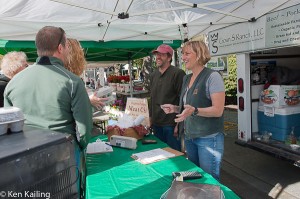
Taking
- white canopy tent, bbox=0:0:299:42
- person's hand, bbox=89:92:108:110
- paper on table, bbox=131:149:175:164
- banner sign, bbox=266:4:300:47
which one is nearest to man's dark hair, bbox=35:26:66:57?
person's hand, bbox=89:92:108:110

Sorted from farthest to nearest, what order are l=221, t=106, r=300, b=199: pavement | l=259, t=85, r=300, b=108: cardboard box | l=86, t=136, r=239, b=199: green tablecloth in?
l=259, t=85, r=300, b=108: cardboard box, l=221, t=106, r=300, b=199: pavement, l=86, t=136, r=239, b=199: green tablecloth

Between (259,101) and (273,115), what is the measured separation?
14.2 inches

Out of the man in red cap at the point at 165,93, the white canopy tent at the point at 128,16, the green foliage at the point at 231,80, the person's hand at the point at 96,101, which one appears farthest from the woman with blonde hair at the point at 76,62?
the green foliage at the point at 231,80

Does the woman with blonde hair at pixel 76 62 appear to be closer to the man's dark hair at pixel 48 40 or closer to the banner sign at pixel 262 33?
the man's dark hair at pixel 48 40

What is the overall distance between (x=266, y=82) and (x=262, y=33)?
1.21 meters

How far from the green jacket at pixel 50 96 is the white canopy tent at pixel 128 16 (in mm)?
1407

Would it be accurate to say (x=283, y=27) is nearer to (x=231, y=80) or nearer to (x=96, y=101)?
(x=96, y=101)

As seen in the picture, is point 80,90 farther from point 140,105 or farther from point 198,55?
point 140,105

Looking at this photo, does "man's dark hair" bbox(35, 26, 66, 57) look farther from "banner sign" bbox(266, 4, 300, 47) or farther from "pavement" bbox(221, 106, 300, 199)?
"pavement" bbox(221, 106, 300, 199)

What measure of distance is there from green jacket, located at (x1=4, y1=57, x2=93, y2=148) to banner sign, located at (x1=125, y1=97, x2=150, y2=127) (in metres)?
1.42

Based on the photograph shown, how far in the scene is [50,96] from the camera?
66.4 inches

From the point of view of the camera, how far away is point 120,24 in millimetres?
4109

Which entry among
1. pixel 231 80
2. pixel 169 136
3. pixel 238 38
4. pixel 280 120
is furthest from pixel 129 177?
pixel 231 80

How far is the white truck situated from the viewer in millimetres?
3361
